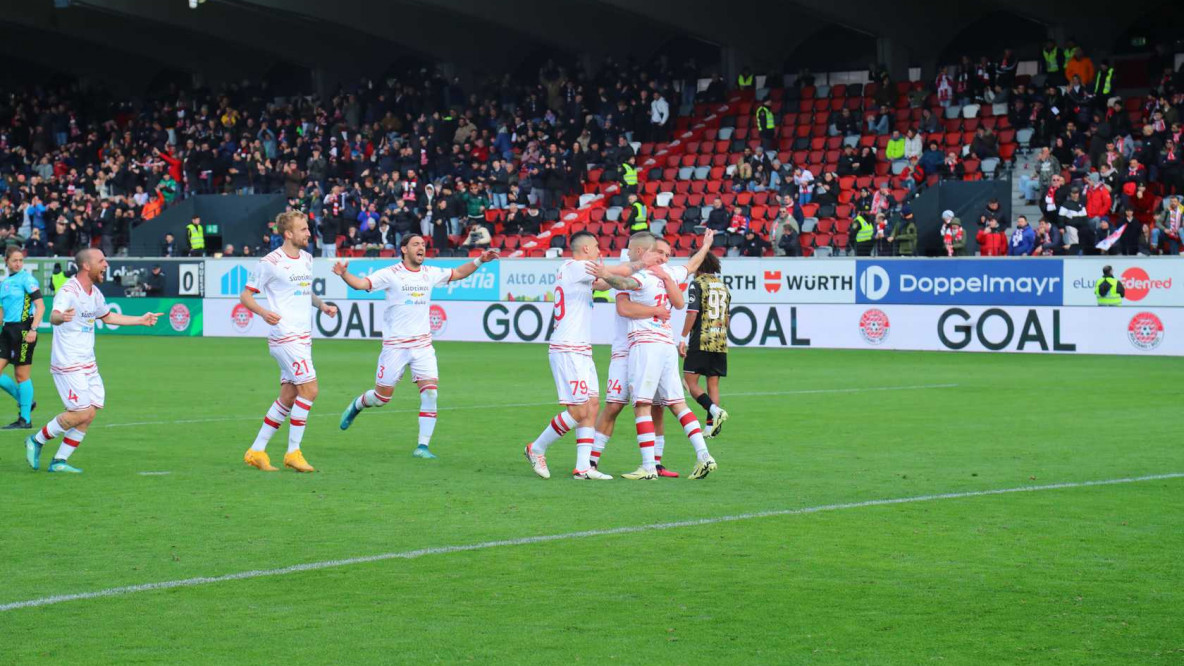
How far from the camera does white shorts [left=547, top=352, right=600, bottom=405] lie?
12508 mm

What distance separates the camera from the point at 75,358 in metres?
12.9

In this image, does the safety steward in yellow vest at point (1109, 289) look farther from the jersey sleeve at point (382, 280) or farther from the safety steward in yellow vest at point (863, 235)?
the jersey sleeve at point (382, 280)

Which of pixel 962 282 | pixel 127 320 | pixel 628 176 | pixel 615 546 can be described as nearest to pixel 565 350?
pixel 615 546

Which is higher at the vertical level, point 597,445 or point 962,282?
point 962,282

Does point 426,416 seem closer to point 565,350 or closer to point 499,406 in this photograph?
point 565,350

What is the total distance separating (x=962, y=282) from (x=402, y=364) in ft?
54.8

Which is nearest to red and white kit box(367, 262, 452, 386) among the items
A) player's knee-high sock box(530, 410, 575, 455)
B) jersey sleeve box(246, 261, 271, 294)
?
jersey sleeve box(246, 261, 271, 294)

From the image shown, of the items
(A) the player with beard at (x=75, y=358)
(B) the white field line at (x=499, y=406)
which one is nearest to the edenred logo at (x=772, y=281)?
(B) the white field line at (x=499, y=406)

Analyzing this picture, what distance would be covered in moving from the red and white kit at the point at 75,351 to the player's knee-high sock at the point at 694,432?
470 cm

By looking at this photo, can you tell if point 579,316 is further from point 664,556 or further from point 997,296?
point 997,296

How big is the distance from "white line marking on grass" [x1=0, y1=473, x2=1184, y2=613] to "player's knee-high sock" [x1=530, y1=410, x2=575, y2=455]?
230 cm

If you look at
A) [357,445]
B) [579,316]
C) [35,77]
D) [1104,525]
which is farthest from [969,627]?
[35,77]

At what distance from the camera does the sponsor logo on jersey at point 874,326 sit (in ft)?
99.0

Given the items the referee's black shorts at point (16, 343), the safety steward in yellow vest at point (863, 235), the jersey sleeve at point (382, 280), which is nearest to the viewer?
the jersey sleeve at point (382, 280)
